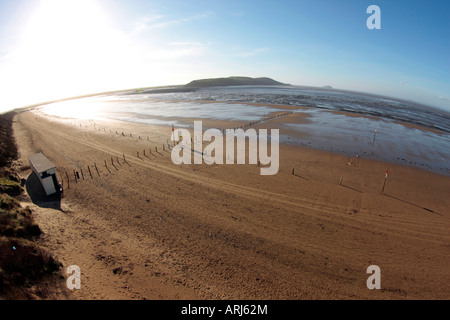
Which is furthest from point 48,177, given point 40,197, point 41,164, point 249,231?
point 249,231

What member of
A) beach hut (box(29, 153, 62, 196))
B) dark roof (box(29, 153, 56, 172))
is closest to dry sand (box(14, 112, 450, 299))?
beach hut (box(29, 153, 62, 196))

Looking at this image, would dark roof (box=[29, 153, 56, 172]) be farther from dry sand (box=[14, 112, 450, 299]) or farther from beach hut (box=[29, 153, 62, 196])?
dry sand (box=[14, 112, 450, 299])

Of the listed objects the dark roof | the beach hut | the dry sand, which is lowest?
the dry sand

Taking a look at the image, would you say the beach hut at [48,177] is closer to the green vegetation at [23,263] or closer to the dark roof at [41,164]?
the dark roof at [41,164]

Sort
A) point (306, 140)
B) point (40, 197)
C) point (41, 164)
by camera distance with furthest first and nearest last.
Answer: point (306, 140) < point (41, 164) < point (40, 197)

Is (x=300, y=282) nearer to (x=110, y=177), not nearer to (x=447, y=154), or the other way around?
(x=110, y=177)

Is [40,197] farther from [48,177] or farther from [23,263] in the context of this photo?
[23,263]
